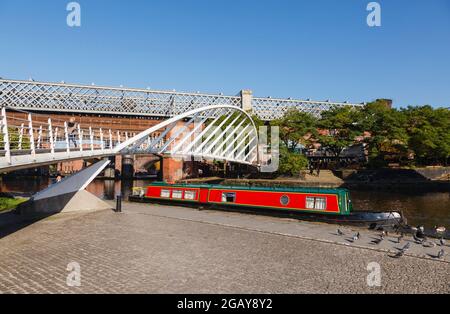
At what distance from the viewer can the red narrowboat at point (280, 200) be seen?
17.1 metres

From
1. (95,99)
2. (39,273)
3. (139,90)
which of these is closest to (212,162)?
(139,90)

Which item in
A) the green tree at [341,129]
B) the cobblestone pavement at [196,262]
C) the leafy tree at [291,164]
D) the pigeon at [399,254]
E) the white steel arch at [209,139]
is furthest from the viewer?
the green tree at [341,129]

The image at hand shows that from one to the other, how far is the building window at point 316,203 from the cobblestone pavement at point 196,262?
214 cm

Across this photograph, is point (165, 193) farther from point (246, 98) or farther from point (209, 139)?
point (246, 98)

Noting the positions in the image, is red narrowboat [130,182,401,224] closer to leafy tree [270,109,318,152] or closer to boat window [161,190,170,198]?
boat window [161,190,170,198]

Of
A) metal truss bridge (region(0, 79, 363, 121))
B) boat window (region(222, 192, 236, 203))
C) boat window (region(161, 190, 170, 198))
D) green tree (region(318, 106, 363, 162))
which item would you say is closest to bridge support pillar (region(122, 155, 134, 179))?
metal truss bridge (region(0, 79, 363, 121))

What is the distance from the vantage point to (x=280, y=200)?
1948 centimetres

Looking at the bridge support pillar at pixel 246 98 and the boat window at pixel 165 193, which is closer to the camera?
the boat window at pixel 165 193

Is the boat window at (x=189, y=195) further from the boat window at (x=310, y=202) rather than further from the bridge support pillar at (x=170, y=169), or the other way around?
the bridge support pillar at (x=170, y=169)

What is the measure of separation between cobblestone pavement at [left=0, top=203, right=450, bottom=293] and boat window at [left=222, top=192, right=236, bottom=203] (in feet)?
16.9

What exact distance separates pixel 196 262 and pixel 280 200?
390 inches

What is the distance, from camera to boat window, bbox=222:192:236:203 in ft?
70.2

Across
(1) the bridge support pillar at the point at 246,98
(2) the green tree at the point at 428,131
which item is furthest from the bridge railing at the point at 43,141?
(1) the bridge support pillar at the point at 246,98
